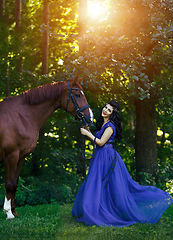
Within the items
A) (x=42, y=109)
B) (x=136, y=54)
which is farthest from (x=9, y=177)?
(x=136, y=54)

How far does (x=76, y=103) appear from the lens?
171 inches

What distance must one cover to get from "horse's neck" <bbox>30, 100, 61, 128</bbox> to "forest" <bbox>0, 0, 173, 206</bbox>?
56.8 inches

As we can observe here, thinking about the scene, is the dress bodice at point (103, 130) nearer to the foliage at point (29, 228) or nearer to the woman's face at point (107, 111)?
the woman's face at point (107, 111)

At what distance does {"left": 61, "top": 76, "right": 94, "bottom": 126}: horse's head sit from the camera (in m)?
4.23

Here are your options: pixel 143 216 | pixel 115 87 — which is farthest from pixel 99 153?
pixel 115 87

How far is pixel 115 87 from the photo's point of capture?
7.07 m

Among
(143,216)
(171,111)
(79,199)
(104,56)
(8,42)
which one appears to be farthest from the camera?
(8,42)

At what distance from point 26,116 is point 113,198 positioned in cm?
202

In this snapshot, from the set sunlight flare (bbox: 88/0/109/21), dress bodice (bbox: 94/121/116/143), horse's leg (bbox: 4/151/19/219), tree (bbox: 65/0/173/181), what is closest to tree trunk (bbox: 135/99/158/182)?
tree (bbox: 65/0/173/181)

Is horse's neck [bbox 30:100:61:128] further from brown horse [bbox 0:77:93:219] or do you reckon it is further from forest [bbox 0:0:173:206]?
forest [bbox 0:0:173:206]

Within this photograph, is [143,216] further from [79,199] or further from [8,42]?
[8,42]

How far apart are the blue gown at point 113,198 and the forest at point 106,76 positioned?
1.94 meters

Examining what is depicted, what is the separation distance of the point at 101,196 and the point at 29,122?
1751 mm

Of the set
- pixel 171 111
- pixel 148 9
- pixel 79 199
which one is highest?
pixel 148 9
